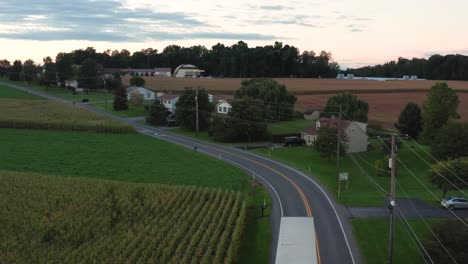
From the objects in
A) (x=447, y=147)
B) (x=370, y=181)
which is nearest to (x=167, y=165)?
(x=370, y=181)

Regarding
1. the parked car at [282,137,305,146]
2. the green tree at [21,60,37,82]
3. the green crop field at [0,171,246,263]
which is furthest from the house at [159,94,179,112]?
the green tree at [21,60,37,82]

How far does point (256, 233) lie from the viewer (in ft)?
95.2

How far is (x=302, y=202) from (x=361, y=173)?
12.9 m

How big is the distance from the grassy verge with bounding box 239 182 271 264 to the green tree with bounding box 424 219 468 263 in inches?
319

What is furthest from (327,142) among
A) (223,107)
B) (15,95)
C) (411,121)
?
(15,95)

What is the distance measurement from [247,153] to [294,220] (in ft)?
86.0

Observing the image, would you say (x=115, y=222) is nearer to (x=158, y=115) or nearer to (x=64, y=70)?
(x=158, y=115)

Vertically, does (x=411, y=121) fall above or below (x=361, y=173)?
above

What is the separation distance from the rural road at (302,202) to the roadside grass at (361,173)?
1497 millimetres

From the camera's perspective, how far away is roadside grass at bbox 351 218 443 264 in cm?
2517

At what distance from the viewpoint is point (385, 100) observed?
11006cm

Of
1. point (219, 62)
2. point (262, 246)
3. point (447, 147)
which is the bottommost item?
point (262, 246)

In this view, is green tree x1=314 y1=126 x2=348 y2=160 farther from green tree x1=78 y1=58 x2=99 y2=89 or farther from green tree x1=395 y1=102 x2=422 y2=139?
green tree x1=78 y1=58 x2=99 y2=89

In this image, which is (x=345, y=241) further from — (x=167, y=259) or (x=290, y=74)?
(x=290, y=74)
